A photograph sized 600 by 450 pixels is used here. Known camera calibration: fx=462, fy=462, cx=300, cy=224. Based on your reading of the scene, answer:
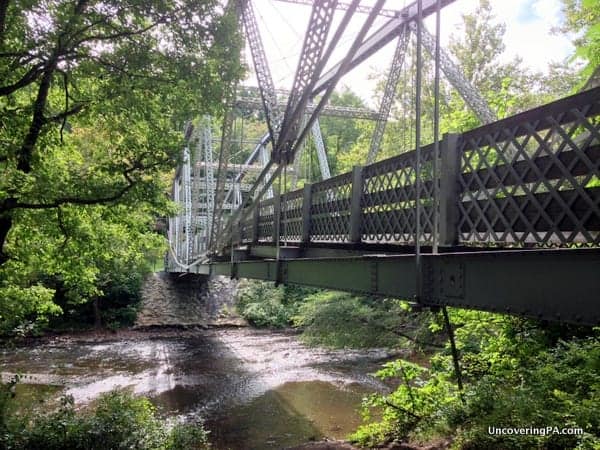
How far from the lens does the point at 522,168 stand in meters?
3.29

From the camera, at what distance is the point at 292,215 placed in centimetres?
854

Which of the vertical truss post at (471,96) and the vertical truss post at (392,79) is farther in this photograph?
the vertical truss post at (392,79)

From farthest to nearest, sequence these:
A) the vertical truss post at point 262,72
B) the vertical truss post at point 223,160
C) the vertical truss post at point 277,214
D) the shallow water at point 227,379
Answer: the vertical truss post at point 223,160
the shallow water at point 227,379
the vertical truss post at point 277,214
the vertical truss post at point 262,72

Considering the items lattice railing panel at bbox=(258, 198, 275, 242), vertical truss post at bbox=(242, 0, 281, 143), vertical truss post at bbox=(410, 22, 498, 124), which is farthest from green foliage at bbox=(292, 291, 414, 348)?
vertical truss post at bbox=(242, 0, 281, 143)

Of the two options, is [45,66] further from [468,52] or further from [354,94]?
[354,94]

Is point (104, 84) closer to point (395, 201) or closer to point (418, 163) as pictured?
point (395, 201)

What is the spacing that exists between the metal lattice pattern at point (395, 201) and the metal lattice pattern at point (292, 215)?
7.70 ft

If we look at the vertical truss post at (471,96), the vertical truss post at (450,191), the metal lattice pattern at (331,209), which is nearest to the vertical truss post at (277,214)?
the metal lattice pattern at (331,209)

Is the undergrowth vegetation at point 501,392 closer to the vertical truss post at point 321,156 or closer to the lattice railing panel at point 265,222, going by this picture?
the lattice railing panel at point 265,222

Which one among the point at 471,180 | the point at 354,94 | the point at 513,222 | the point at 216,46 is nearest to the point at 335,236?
the point at 471,180

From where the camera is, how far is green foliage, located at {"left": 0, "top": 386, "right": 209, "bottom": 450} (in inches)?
248

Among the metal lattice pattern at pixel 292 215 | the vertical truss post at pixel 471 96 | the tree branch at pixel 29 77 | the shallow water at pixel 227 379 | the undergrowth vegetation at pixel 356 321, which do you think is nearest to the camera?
the tree branch at pixel 29 77

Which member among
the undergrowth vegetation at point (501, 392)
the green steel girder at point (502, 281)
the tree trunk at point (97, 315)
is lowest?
the tree trunk at point (97, 315)

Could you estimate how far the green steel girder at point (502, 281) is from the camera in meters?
2.53
